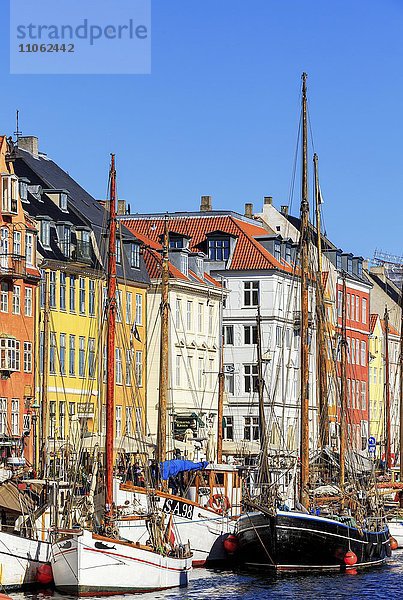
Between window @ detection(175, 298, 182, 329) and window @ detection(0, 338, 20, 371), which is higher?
window @ detection(175, 298, 182, 329)

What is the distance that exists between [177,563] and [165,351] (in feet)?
43.6

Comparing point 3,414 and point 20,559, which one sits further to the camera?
point 3,414

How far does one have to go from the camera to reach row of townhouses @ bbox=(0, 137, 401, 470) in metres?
88.4

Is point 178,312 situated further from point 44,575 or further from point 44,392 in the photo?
point 44,575

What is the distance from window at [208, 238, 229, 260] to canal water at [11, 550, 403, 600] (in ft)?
171

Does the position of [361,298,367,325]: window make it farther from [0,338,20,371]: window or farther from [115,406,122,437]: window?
[0,338,20,371]: window

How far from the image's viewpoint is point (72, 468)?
67.0m

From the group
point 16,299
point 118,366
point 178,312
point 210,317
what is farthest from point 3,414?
point 210,317

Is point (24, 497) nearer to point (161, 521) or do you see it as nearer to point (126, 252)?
point (161, 521)

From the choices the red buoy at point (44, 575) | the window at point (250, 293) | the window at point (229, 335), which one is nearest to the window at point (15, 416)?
the red buoy at point (44, 575)

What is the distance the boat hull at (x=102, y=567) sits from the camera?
56094 mm

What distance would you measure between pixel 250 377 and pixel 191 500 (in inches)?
1803

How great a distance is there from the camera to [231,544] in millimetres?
68875

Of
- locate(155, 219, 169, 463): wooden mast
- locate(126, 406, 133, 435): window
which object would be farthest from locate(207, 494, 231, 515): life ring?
locate(126, 406, 133, 435): window
